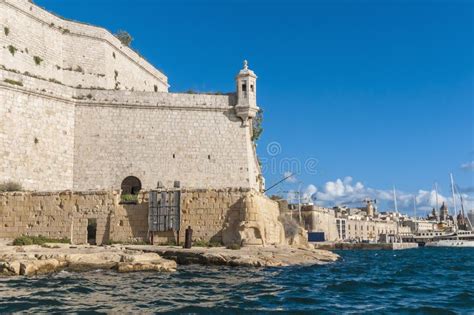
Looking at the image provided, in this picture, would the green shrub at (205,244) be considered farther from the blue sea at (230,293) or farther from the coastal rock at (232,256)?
the blue sea at (230,293)

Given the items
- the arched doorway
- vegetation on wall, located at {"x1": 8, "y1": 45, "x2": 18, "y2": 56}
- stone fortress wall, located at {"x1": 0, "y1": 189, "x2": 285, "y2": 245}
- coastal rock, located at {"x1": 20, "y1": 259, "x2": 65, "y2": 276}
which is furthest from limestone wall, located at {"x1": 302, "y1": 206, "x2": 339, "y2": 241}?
coastal rock, located at {"x1": 20, "y1": 259, "x2": 65, "y2": 276}

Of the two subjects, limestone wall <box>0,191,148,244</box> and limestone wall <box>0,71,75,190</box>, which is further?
limestone wall <box>0,71,75,190</box>

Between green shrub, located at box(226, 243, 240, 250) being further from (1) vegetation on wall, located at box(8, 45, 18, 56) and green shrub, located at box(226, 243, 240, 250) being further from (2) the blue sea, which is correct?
(1) vegetation on wall, located at box(8, 45, 18, 56)

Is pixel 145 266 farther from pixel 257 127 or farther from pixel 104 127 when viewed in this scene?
pixel 257 127

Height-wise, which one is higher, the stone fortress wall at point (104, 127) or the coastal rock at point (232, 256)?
the stone fortress wall at point (104, 127)

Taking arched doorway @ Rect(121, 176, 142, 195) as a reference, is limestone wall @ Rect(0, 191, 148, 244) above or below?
below

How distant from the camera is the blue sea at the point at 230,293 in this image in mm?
11203

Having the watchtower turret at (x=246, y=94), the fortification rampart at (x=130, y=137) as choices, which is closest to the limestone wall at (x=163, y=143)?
the fortification rampart at (x=130, y=137)

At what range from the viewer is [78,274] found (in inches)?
656

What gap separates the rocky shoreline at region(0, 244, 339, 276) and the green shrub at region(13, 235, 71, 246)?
1.03 m

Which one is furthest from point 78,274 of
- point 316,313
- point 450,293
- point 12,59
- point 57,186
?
point 12,59

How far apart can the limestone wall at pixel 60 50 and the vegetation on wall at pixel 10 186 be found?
23.9 feet

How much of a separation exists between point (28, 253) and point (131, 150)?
40.5 feet

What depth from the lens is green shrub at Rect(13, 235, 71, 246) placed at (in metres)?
22.1
